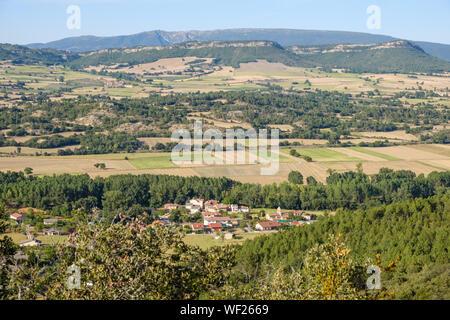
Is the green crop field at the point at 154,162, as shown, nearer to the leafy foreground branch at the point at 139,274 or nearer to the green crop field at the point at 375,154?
the green crop field at the point at 375,154

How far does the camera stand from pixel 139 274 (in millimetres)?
13484

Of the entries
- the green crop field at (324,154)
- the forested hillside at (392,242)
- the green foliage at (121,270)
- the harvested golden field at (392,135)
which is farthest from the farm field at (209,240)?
the harvested golden field at (392,135)

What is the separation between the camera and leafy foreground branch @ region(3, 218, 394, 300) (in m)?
12.6

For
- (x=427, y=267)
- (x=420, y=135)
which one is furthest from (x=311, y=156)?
(x=427, y=267)

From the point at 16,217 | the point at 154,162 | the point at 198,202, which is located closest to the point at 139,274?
the point at 16,217

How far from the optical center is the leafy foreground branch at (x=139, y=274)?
41.3 feet

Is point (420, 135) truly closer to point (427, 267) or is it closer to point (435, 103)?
point (435, 103)

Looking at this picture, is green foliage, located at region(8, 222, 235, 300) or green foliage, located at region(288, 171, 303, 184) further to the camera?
green foliage, located at region(288, 171, 303, 184)

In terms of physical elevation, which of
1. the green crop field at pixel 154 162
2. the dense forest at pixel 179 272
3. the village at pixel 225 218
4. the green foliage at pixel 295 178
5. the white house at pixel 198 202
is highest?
the dense forest at pixel 179 272

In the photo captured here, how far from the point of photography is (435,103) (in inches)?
5157

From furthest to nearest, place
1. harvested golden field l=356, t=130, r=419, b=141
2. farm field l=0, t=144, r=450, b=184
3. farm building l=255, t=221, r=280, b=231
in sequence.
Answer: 1. harvested golden field l=356, t=130, r=419, b=141
2. farm field l=0, t=144, r=450, b=184
3. farm building l=255, t=221, r=280, b=231

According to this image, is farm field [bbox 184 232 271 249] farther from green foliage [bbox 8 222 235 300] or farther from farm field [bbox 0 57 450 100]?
farm field [bbox 0 57 450 100]

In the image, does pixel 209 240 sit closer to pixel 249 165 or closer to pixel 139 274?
pixel 249 165

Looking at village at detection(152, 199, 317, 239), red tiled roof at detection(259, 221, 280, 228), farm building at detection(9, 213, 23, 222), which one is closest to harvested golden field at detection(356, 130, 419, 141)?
village at detection(152, 199, 317, 239)
